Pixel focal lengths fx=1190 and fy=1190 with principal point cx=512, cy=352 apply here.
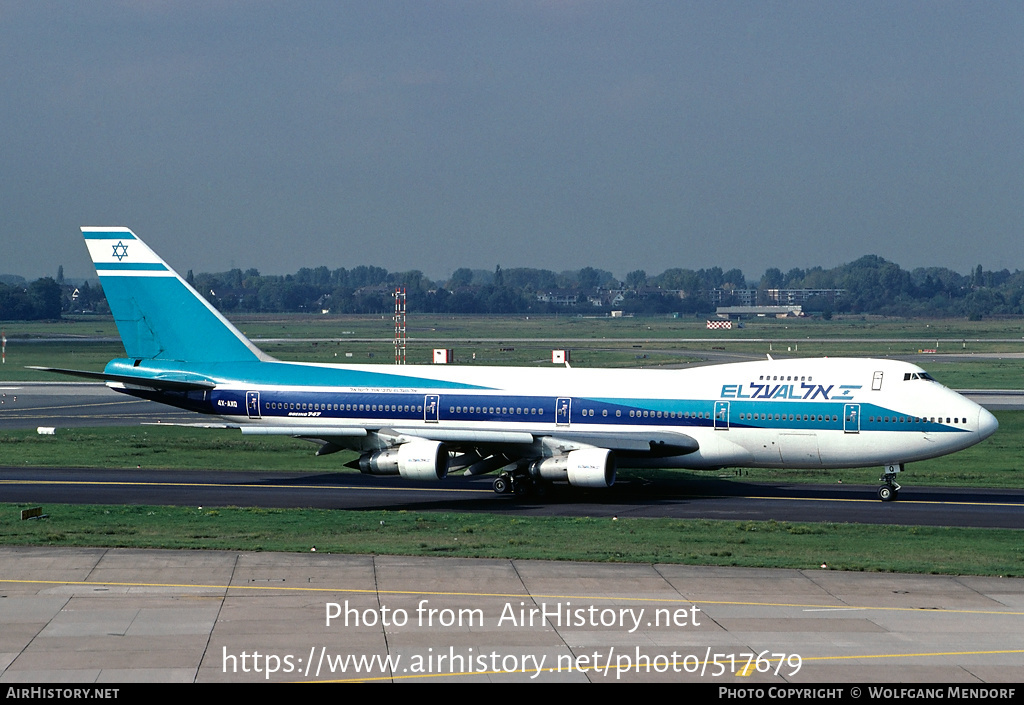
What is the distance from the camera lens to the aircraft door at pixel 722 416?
132 feet

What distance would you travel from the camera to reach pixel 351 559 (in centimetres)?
2848

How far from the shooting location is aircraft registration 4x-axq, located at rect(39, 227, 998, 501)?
39250 millimetres

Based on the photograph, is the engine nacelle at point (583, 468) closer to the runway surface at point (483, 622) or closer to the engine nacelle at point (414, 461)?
the engine nacelle at point (414, 461)

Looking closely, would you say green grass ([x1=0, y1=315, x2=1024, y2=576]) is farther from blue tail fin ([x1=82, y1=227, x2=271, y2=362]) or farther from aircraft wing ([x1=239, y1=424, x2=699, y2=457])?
blue tail fin ([x1=82, y1=227, x2=271, y2=362])

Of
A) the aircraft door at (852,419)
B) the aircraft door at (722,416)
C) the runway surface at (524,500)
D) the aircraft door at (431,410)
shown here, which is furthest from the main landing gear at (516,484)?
the aircraft door at (852,419)

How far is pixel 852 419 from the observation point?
1548 inches

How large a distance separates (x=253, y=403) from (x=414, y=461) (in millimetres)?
8204

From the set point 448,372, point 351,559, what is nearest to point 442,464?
point 448,372

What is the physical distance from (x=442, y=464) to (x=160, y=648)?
19.7m

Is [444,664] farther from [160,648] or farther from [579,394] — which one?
[579,394]

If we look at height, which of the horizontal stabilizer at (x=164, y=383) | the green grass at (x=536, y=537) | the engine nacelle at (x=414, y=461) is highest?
the horizontal stabilizer at (x=164, y=383)

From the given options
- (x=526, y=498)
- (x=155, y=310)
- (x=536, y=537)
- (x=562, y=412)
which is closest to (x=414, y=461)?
(x=526, y=498)

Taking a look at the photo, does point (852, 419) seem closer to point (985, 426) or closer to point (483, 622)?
point (985, 426)

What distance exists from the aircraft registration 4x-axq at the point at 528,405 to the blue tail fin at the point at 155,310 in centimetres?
5
